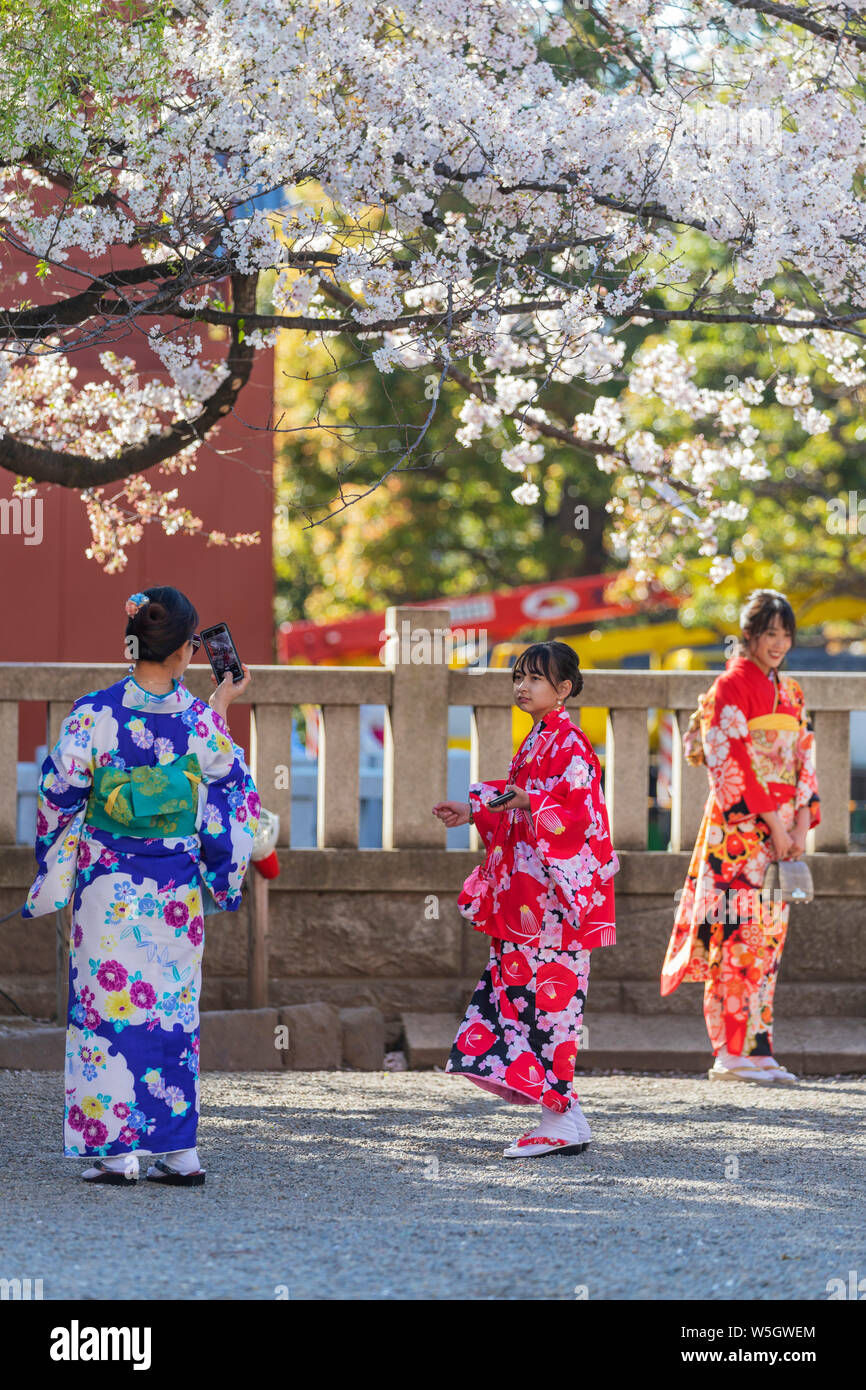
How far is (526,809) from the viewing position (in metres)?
4.79

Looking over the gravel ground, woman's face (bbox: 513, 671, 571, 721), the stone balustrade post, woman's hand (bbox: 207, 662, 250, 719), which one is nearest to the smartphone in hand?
woman's hand (bbox: 207, 662, 250, 719)

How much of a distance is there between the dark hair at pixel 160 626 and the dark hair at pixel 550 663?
1.07m

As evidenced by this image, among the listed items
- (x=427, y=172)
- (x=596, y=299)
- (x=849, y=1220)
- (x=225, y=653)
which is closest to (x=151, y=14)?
(x=427, y=172)

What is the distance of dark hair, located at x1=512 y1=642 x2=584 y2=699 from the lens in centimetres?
479

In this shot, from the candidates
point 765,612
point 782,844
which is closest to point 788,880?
point 782,844

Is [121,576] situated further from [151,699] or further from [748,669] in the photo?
[151,699]

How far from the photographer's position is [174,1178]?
14.0 ft

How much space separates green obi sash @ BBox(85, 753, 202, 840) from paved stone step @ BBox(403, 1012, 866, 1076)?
9.31ft

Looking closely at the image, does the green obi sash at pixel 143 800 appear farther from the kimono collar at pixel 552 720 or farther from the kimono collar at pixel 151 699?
the kimono collar at pixel 552 720

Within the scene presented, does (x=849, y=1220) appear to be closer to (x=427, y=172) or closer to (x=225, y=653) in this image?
(x=225, y=653)

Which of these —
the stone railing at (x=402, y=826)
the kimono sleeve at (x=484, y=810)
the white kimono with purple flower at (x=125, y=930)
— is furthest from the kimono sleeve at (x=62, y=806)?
the stone railing at (x=402, y=826)

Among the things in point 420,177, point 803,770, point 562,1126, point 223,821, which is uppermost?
point 420,177

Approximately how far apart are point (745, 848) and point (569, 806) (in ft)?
5.72

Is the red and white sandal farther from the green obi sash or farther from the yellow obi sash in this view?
the yellow obi sash
